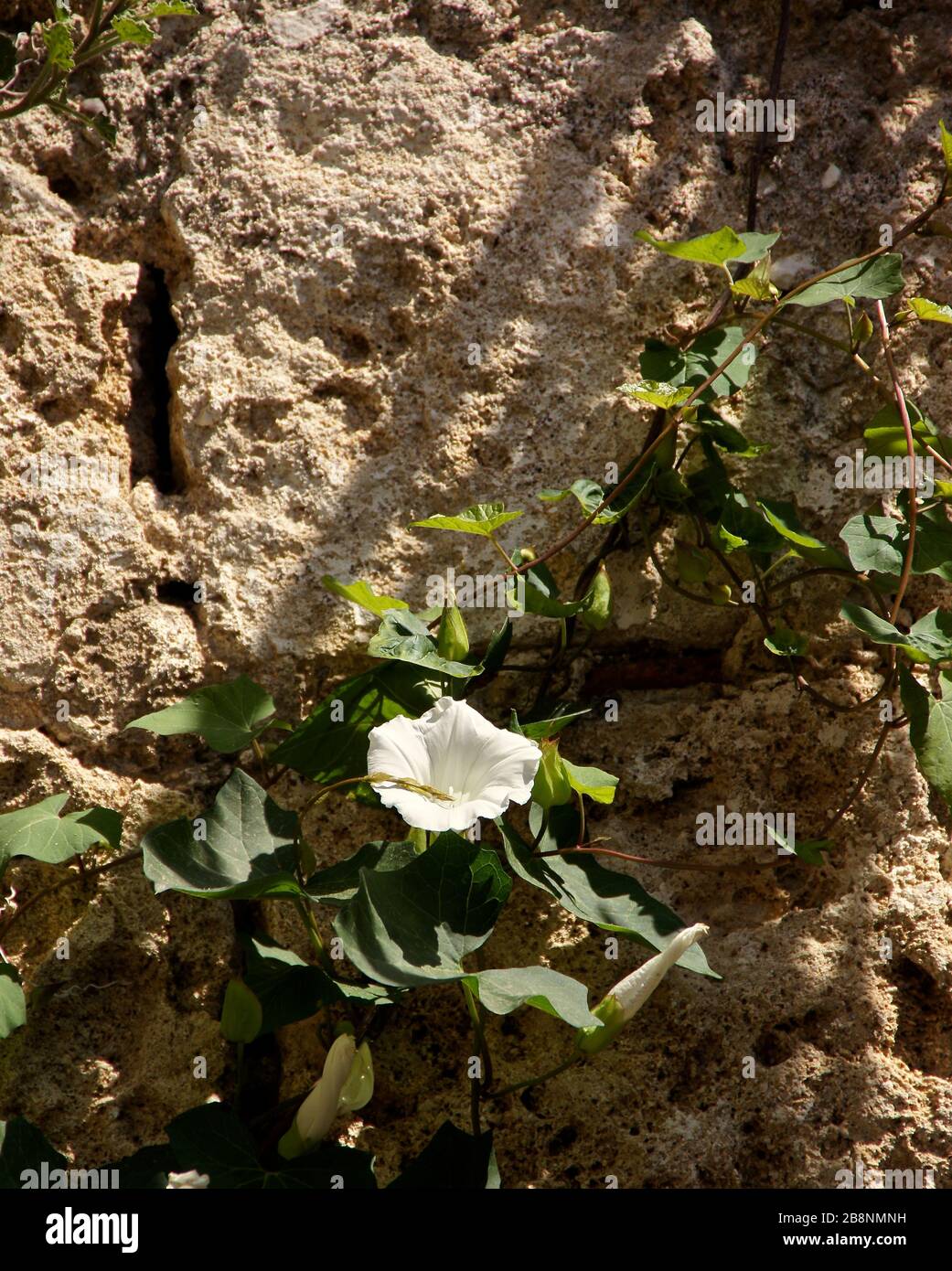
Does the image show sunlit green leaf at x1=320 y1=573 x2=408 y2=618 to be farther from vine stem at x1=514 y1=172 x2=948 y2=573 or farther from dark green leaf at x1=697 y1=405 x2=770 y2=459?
dark green leaf at x1=697 y1=405 x2=770 y2=459

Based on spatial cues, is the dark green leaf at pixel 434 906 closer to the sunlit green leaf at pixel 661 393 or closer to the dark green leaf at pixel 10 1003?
the dark green leaf at pixel 10 1003

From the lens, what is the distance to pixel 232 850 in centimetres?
145

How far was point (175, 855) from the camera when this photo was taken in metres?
1.41

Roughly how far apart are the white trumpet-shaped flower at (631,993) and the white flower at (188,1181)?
50 centimetres

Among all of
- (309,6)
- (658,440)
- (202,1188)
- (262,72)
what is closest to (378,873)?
(202,1188)

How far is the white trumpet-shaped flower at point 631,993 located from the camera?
136 centimetres

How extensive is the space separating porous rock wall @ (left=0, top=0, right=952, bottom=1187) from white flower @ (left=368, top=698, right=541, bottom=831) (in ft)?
0.86

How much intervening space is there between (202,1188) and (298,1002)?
25cm

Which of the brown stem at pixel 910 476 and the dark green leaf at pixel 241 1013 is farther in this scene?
the brown stem at pixel 910 476

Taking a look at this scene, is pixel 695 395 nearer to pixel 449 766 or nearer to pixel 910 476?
pixel 910 476

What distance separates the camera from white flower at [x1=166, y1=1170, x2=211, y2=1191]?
1326mm

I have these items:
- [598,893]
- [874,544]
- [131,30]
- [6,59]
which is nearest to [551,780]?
[598,893]

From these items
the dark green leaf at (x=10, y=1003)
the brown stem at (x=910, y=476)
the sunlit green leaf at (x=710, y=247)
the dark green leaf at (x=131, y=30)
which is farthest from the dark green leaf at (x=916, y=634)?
the dark green leaf at (x=131, y=30)

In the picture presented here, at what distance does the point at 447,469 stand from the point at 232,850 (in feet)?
2.32
